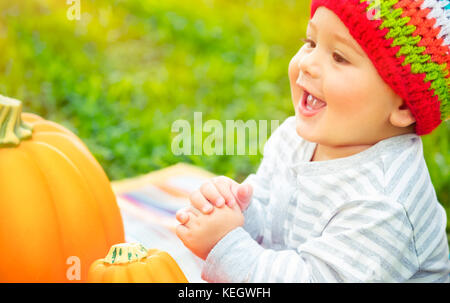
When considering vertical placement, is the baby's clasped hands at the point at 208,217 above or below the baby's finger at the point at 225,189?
below

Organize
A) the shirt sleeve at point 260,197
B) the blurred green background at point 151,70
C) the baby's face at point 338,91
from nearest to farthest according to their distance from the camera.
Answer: the baby's face at point 338,91 → the shirt sleeve at point 260,197 → the blurred green background at point 151,70

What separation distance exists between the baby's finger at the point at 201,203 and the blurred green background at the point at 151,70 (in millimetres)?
948

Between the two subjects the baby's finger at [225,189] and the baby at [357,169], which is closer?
the baby at [357,169]

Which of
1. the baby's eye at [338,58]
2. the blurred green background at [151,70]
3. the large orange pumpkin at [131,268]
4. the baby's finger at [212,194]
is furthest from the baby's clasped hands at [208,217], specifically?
the blurred green background at [151,70]

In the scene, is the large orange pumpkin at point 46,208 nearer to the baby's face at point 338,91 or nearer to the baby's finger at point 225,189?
the baby's finger at point 225,189

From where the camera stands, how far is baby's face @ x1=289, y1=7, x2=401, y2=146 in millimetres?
1221

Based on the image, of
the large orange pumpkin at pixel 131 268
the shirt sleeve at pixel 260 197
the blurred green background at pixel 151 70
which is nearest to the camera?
the large orange pumpkin at pixel 131 268

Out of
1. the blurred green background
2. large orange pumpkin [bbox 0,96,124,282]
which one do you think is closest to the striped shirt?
large orange pumpkin [bbox 0,96,124,282]

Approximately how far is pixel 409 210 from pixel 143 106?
168cm

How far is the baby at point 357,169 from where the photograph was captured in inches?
46.1

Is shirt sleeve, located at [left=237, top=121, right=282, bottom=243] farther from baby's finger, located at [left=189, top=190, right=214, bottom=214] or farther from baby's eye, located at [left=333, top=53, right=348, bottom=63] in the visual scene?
baby's eye, located at [left=333, top=53, right=348, bottom=63]

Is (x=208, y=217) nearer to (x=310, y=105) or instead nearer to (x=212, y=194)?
(x=212, y=194)

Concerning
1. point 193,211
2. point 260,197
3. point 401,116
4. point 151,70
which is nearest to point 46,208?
point 193,211
